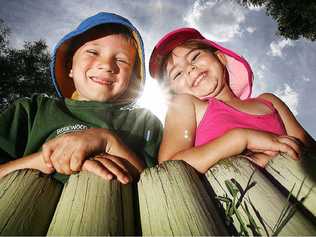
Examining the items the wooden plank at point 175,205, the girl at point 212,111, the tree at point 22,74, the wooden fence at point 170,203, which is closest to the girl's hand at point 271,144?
the girl at point 212,111

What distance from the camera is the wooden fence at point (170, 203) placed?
4.00 feet

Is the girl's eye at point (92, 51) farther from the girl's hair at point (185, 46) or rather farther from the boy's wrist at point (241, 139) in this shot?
the boy's wrist at point (241, 139)

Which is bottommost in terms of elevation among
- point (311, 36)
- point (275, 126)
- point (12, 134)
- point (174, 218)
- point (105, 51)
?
point (12, 134)

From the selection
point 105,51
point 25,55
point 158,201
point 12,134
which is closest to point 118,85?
point 105,51

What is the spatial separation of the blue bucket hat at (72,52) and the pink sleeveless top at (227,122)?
1.04 meters

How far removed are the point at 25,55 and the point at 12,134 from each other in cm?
1967

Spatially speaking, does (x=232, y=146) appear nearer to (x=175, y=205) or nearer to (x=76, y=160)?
(x=175, y=205)

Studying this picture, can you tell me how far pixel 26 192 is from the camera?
1561mm

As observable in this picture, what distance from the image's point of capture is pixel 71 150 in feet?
6.53

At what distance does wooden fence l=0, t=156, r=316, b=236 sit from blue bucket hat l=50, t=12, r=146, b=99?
206cm

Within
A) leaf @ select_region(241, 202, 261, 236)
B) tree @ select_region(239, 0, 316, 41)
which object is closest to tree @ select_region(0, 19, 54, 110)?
tree @ select_region(239, 0, 316, 41)

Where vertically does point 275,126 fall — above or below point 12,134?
above

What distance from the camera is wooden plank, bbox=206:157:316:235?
119 cm

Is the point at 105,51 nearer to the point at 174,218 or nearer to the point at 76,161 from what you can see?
the point at 76,161
